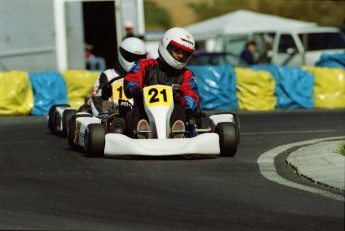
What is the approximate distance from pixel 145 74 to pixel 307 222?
515 centimetres

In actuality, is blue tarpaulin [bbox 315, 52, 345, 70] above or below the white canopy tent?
above

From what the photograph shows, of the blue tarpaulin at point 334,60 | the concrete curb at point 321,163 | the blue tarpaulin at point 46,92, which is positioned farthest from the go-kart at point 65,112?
the blue tarpaulin at point 334,60

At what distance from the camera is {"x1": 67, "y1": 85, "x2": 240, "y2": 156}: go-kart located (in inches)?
454

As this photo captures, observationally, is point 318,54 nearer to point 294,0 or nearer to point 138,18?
point 138,18

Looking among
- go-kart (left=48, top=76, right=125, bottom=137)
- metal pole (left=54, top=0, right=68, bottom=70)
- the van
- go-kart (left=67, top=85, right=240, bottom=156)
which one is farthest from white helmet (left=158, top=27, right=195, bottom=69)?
the van

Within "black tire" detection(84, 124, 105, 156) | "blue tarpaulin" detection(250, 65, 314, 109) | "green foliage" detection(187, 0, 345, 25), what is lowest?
"green foliage" detection(187, 0, 345, 25)

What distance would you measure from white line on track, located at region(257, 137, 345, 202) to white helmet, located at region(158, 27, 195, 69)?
1.42 metres

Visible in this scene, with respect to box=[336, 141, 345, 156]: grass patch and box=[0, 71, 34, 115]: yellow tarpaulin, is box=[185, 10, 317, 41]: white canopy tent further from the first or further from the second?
box=[336, 141, 345, 156]: grass patch

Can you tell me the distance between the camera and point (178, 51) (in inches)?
496

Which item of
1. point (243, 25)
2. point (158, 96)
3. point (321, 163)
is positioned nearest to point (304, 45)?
point (243, 25)

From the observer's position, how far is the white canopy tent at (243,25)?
1387 inches

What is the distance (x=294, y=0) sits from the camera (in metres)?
62.8

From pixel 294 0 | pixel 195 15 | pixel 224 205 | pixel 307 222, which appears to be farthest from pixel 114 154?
pixel 195 15

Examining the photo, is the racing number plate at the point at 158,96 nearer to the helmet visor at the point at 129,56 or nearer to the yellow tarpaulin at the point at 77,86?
the helmet visor at the point at 129,56
